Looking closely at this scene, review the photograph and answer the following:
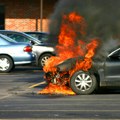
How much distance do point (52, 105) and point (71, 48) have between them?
2.99 meters

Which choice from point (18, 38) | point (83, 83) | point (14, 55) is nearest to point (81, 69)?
point (83, 83)

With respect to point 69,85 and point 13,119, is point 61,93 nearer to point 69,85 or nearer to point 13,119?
Answer: point 69,85

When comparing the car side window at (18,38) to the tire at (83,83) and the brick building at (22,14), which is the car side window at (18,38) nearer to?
the tire at (83,83)

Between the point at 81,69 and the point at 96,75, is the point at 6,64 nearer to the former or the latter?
the point at 81,69

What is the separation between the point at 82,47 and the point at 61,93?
4.39 ft

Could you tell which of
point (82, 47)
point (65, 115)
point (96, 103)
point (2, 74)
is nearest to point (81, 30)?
point (82, 47)

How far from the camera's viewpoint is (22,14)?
38.2m

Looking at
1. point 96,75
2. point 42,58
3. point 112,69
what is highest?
point 42,58

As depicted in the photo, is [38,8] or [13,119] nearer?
[13,119]

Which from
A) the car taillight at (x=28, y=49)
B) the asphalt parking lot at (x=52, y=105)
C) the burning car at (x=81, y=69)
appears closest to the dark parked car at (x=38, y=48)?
the car taillight at (x=28, y=49)

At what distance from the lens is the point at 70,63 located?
13578mm

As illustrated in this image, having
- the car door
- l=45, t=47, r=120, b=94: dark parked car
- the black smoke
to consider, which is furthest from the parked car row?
the car door

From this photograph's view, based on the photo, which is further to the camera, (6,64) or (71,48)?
(6,64)

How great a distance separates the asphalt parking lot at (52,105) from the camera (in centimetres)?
998
